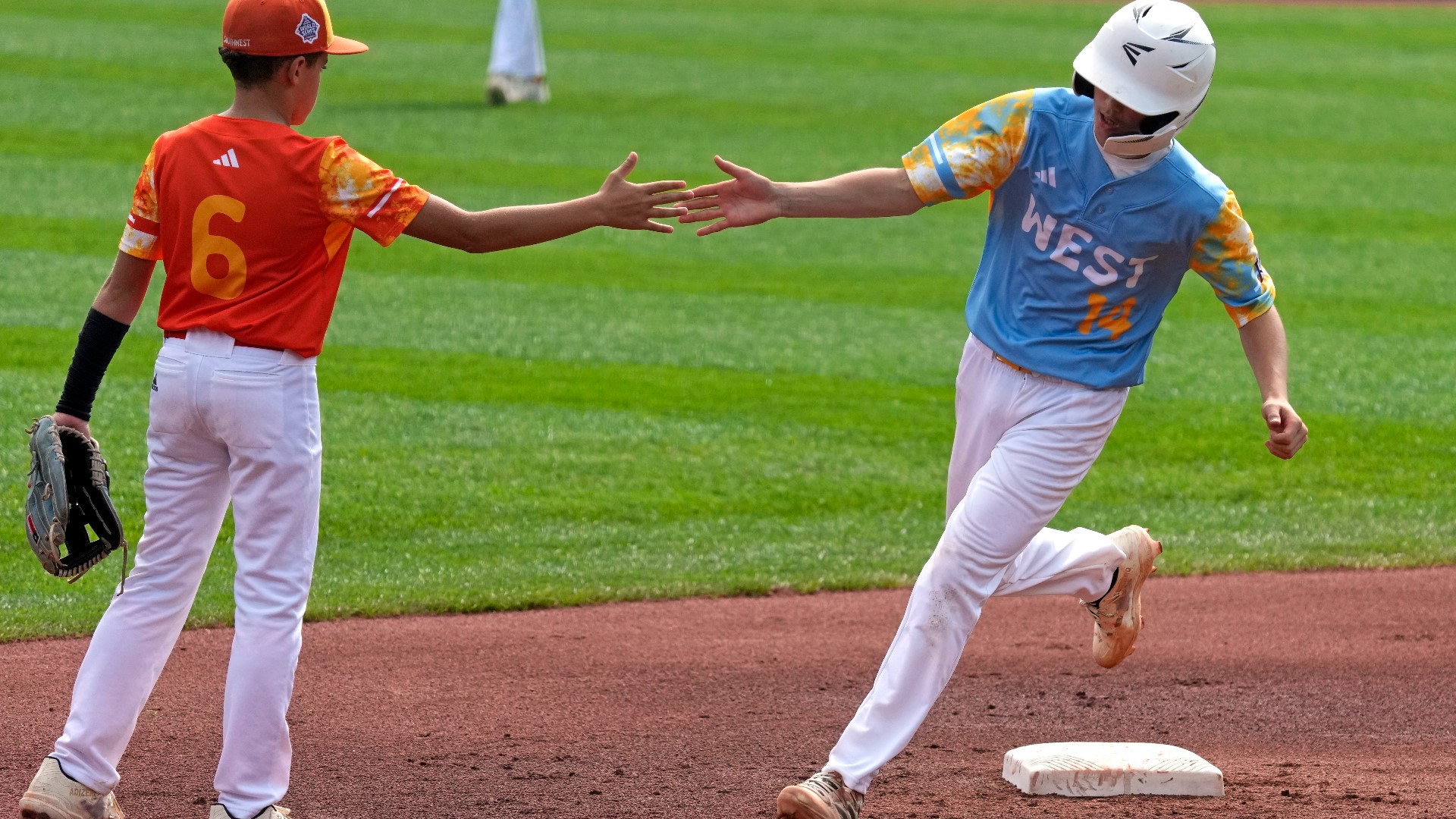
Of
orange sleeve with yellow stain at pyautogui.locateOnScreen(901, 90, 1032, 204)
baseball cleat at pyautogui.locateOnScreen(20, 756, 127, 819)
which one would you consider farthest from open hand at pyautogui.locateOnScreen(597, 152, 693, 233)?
baseball cleat at pyautogui.locateOnScreen(20, 756, 127, 819)

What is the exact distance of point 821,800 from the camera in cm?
414

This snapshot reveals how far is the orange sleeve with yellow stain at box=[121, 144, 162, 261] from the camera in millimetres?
4051

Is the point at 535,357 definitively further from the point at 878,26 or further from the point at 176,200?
the point at 878,26

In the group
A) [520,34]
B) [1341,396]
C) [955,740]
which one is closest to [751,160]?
[520,34]

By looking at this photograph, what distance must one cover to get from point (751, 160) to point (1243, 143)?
6.03m

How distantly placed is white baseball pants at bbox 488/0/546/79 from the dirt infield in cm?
1454

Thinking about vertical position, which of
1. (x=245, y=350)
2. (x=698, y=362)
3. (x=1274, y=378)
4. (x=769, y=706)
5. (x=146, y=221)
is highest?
(x=146, y=221)

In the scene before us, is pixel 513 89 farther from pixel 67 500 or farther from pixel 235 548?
pixel 235 548

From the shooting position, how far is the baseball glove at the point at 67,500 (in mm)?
4270

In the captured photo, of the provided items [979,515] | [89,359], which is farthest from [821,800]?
[89,359]

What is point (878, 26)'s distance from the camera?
2983 cm

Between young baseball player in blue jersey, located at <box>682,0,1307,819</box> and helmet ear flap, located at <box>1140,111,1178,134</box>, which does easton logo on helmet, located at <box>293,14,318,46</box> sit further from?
helmet ear flap, located at <box>1140,111,1178,134</box>

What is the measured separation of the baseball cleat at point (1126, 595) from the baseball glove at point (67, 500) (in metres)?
2.88

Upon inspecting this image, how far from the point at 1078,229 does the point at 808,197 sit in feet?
2.36
